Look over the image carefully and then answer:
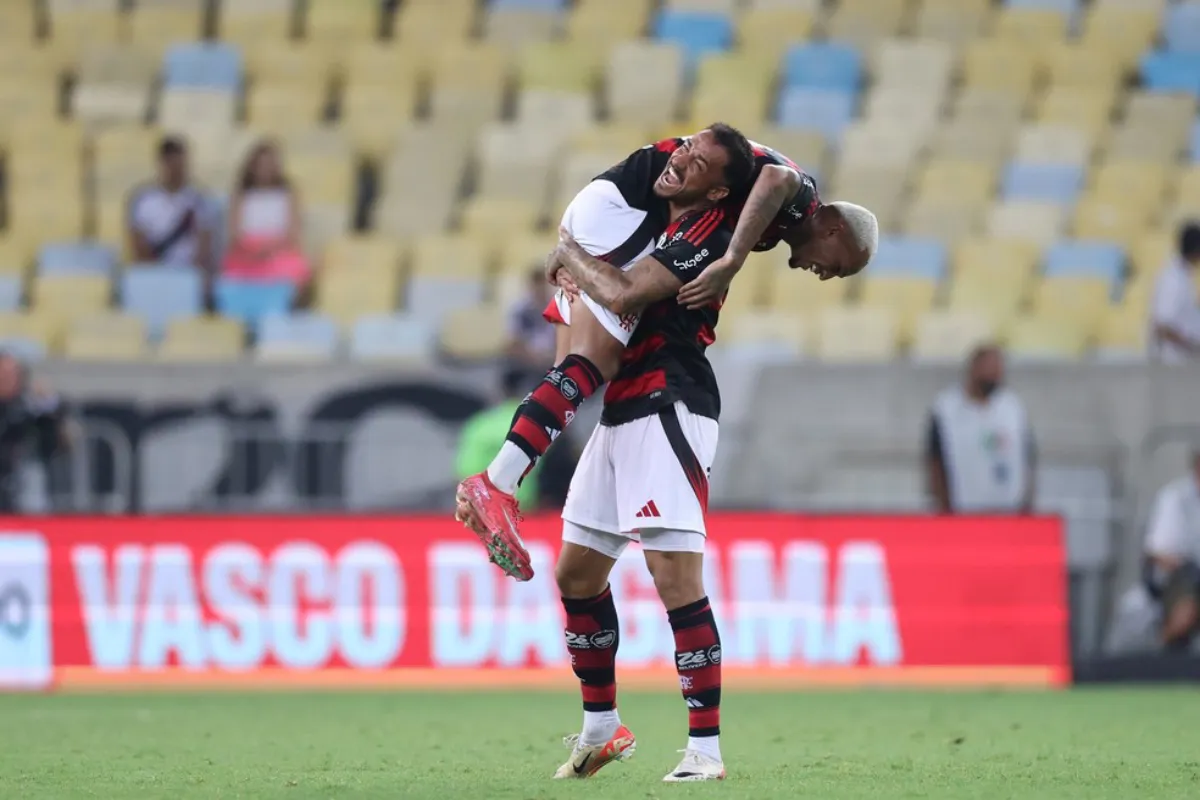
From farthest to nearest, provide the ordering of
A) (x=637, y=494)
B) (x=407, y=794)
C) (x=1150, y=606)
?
(x=1150, y=606), (x=637, y=494), (x=407, y=794)

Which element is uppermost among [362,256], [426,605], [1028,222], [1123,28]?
[1123,28]

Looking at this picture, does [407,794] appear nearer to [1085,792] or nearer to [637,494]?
[637,494]

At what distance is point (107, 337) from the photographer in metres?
16.1

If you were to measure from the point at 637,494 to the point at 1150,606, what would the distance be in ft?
26.8

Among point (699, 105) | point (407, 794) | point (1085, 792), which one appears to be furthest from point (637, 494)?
point (699, 105)

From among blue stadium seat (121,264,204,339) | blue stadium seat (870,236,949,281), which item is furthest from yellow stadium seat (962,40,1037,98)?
blue stadium seat (121,264,204,339)

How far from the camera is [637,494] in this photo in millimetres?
6953

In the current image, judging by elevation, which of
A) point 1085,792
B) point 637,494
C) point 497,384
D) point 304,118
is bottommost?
point 1085,792

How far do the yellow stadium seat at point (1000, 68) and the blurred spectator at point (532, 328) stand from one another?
17.8ft

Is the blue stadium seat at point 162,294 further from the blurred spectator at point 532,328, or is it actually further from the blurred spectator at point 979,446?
the blurred spectator at point 979,446

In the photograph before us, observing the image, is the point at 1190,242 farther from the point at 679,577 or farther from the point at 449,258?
the point at 679,577

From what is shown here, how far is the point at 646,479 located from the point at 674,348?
0.50m

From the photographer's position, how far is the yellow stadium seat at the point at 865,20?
19188 millimetres

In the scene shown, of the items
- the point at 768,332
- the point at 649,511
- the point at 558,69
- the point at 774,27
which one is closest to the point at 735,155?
the point at 649,511
